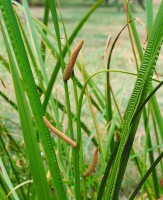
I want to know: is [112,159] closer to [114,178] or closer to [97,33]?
[114,178]

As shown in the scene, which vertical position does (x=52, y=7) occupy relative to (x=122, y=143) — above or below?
above

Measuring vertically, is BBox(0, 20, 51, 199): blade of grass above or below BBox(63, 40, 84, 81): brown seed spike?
below

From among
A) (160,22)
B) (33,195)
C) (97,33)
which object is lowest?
(33,195)

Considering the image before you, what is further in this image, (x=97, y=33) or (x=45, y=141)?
(x=97, y=33)

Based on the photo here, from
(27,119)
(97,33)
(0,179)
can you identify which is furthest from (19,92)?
(97,33)

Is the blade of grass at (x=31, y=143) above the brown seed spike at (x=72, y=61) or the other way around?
the other way around

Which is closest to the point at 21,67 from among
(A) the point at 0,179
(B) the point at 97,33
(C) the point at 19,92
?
(C) the point at 19,92

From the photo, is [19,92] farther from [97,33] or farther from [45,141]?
[97,33]

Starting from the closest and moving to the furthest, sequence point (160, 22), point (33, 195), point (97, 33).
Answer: point (160, 22), point (33, 195), point (97, 33)

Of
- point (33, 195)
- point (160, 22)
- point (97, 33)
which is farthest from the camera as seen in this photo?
point (97, 33)
